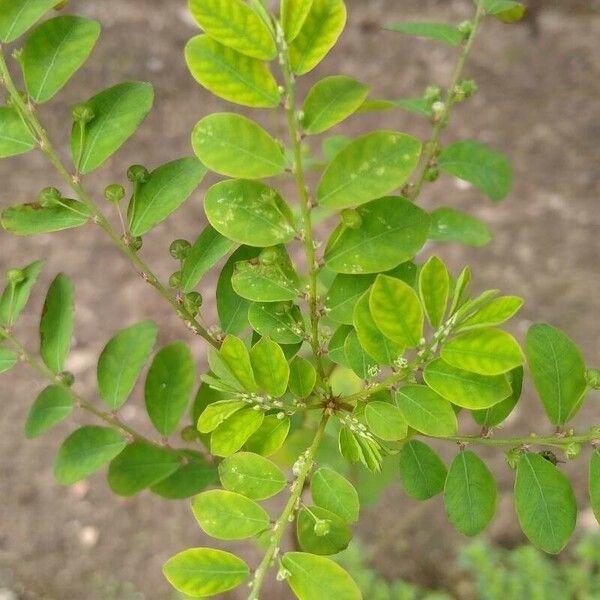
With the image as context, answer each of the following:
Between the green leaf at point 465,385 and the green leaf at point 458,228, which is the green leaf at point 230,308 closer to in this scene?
the green leaf at point 465,385

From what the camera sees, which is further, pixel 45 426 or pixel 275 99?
pixel 45 426

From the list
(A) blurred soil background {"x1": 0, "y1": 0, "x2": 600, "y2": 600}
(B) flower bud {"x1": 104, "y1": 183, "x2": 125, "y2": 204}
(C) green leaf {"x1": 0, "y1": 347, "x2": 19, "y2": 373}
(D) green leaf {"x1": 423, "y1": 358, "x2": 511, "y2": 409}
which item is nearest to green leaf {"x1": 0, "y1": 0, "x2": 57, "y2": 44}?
(B) flower bud {"x1": 104, "y1": 183, "x2": 125, "y2": 204}

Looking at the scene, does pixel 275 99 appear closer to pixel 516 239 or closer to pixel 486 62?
pixel 516 239

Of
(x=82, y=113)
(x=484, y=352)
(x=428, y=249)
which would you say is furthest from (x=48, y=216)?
(x=428, y=249)

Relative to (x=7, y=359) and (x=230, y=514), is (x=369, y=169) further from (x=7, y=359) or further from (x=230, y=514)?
(x=7, y=359)

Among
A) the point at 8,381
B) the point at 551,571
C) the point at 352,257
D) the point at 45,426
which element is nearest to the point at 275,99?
the point at 352,257

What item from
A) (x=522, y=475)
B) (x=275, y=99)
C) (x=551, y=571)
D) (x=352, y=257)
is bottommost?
(x=551, y=571)
